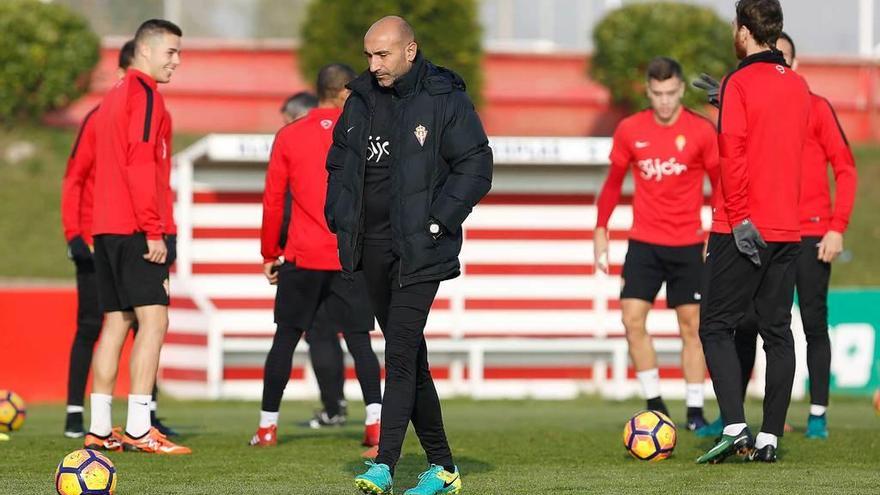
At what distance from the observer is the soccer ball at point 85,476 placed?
22.8 ft

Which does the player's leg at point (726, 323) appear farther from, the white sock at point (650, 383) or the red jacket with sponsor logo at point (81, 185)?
the red jacket with sponsor logo at point (81, 185)

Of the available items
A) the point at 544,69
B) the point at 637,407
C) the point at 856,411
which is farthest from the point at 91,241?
the point at 544,69

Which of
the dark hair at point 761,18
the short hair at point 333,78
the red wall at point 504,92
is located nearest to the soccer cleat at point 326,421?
the short hair at point 333,78

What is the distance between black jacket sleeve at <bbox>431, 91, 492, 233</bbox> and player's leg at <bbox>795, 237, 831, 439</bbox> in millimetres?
3368

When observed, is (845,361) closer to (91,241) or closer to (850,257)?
(850,257)

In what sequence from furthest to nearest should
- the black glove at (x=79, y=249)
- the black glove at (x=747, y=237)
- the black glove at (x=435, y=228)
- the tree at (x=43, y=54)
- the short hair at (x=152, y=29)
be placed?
the tree at (x=43, y=54) < the black glove at (x=79, y=249) < the short hair at (x=152, y=29) < the black glove at (x=747, y=237) < the black glove at (x=435, y=228)

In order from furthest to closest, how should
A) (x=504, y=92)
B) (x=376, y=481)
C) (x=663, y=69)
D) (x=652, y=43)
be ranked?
(x=504, y=92) < (x=652, y=43) < (x=663, y=69) < (x=376, y=481)

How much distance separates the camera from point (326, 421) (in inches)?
452

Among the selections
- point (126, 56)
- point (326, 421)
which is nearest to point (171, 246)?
point (126, 56)

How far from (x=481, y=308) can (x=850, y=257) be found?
22.0 feet

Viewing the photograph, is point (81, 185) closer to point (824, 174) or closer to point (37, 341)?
point (824, 174)

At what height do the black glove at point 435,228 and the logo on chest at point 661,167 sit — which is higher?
the logo on chest at point 661,167

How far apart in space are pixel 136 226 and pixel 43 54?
44.4ft

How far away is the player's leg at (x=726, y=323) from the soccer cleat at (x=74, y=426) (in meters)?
4.01
